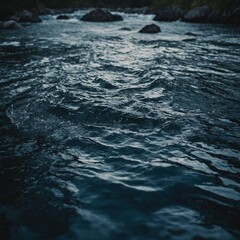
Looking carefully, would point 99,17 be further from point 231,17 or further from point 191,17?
point 231,17

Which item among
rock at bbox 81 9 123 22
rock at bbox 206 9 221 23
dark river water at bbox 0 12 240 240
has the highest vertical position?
rock at bbox 206 9 221 23

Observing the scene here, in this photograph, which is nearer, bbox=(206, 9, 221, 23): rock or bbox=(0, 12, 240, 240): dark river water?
bbox=(0, 12, 240, 240): dark river water

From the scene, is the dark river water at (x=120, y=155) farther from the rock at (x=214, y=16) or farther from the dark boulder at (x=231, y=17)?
the rock at (x=214, y=16)

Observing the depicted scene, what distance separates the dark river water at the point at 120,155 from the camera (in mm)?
3084

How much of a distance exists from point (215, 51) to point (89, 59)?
202 inches

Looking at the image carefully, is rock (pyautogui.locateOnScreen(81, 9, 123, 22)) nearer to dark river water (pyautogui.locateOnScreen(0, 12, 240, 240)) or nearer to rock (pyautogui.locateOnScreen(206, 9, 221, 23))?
rock (pyautogui.locateOnScreen(206, 9, 221, 23))

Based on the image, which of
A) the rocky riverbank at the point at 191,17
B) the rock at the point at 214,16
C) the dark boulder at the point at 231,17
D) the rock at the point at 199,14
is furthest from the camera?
the rock at the point at 199,14

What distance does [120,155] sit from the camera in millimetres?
4363

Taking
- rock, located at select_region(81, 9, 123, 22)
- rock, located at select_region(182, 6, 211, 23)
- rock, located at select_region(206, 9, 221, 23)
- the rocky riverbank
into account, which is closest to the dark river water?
the rocky riverbank

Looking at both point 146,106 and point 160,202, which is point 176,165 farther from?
point 146,106

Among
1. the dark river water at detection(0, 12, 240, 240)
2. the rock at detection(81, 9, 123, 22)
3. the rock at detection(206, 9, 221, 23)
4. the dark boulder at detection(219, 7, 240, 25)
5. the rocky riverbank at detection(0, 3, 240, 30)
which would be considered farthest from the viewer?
the rock at detection(81, 9, 123, 22)

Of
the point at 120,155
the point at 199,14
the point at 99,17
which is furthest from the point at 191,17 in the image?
the point at 120,155

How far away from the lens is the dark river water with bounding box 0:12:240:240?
3084 mm

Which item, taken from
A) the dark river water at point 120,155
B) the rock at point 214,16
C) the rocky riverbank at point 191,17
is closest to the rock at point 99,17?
the rocky riverbank at point 191,17
